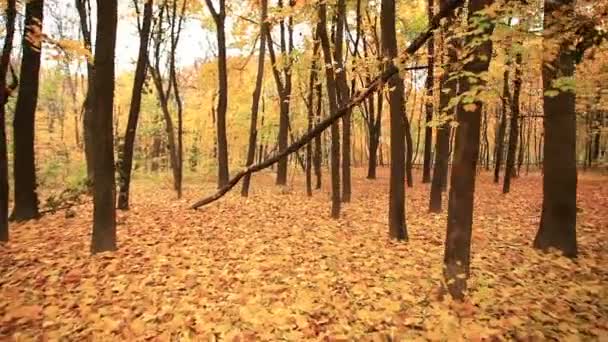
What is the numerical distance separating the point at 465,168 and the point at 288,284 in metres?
3.02

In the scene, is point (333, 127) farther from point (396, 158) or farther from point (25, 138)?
point (25, 138)

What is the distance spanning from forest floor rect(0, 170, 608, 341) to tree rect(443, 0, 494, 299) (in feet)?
1.25

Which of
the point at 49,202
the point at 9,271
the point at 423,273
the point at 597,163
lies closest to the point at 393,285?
the point at 423,273

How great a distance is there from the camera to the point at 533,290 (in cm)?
568

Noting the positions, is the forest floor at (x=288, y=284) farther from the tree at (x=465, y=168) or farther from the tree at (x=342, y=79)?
the tree at (x=342, y=79)

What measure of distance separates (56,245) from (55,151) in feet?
47.4

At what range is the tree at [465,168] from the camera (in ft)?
16.3

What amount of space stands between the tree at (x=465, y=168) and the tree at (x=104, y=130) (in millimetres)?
5931

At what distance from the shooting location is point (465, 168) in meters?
5.21

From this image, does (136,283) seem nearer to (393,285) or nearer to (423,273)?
(393,285)

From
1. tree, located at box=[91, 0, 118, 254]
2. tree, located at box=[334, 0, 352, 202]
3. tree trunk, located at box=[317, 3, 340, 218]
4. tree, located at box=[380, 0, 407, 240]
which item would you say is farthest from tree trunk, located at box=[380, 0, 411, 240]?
tree, located at box=[91, 0, 118, 254]

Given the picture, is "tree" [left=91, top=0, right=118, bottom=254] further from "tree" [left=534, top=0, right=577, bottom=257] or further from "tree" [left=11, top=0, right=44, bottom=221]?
"tree" [left=534, top=0, right=577, bottom=257]

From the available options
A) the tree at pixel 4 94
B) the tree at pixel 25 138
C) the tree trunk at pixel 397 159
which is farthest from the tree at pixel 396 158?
the tree at pixel 25 138

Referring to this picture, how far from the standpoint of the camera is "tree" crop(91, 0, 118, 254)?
710 centimetres
